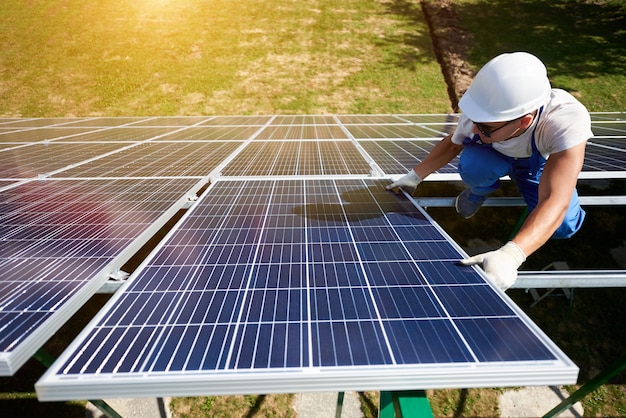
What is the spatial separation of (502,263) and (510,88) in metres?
1.56

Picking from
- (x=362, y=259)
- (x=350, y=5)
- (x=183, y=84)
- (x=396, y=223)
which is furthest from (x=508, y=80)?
(x=350, y=5)

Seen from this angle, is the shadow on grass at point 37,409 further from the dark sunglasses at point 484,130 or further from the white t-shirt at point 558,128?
the white t-shirt at point 558,128

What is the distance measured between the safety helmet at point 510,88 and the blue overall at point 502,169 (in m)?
0.96

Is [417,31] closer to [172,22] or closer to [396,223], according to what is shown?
[172,22]

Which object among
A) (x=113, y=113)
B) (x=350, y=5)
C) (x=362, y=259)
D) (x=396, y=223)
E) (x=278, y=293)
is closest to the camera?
(x=278, y=293)

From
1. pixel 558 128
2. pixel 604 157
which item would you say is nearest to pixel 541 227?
pixel 558 128

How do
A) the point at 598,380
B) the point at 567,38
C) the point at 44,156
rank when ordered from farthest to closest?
the point at 567,38
the point at 44,156
the point at 598,380

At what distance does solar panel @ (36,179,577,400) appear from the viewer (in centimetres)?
146

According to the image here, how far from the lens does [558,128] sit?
2.81m

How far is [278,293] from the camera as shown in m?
2.07

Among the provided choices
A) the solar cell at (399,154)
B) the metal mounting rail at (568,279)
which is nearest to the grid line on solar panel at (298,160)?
the solar cell at (399,154)

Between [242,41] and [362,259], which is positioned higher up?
[242,41]

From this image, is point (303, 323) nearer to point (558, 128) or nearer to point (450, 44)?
point (558, 128)

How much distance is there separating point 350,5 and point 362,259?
90.7 ft
